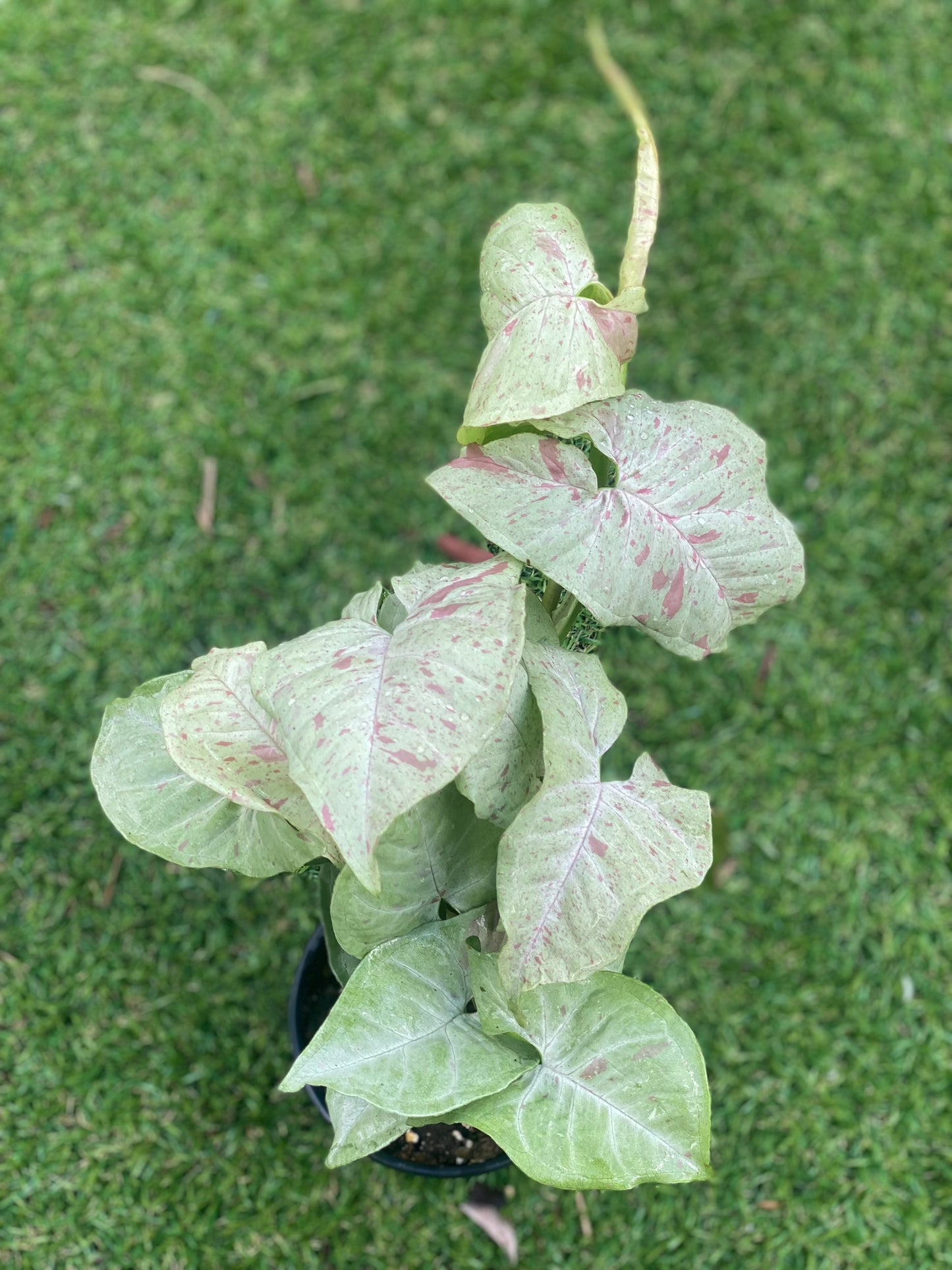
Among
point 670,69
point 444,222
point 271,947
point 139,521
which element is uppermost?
point 670,69

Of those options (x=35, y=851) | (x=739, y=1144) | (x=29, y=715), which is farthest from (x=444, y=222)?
(x=739, y=1144)

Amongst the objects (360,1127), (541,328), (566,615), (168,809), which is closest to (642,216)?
(541,328)

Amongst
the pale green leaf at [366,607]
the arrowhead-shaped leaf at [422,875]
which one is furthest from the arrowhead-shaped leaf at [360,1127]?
the pale green leaf at [366,607]

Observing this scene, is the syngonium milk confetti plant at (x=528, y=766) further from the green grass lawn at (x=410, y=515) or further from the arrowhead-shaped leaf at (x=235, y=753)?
the green grass lawn at (x=410, y=515)

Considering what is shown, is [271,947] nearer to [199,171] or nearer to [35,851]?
[35,851]

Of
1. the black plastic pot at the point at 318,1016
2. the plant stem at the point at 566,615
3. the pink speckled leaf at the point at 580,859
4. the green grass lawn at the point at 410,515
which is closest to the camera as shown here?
the pink speckled leaf at the point at 580,859

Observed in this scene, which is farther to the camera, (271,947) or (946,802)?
(946,802)

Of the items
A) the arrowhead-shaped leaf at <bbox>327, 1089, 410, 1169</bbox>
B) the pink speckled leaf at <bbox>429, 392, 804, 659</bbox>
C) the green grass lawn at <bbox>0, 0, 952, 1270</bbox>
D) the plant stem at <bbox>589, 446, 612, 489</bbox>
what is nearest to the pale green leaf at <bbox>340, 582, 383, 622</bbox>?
the pink speckled leaf at <bbox>429, 392, 804, 659</bbox>

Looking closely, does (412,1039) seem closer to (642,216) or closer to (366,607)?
(366,607)
